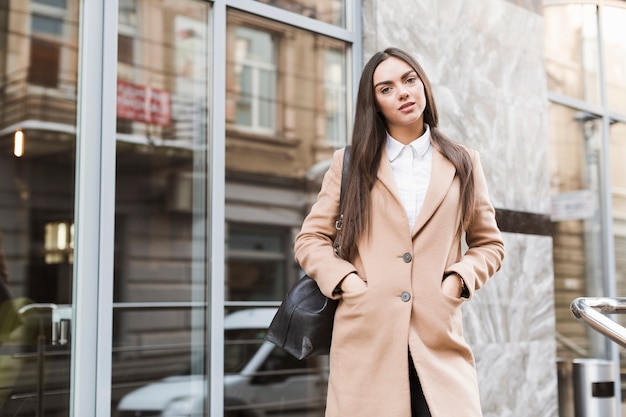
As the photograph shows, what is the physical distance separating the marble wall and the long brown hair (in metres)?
2.16

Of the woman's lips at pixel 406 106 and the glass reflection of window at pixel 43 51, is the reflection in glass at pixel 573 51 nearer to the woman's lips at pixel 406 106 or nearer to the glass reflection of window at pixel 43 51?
the woman's lips at pixel 406 106

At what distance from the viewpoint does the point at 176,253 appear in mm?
14898

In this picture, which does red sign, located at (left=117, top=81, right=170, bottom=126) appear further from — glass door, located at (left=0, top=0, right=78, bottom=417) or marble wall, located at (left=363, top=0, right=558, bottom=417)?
marble wall, located at (left=363, top=0, right=558, bottom=417)

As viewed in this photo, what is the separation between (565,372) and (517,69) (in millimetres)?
2323

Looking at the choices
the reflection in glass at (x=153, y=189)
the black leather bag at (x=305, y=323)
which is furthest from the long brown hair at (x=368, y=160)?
the reflection in glass at (x=153, y=189)

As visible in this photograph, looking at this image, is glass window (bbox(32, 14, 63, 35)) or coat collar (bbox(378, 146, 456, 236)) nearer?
coat collar (bbox(378, 146, 456, 236))

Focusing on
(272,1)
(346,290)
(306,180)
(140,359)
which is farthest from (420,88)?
(306,180)

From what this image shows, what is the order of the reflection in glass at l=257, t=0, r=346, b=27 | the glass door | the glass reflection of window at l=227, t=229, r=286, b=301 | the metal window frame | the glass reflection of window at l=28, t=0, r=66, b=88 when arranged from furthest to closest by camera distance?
the glass reflection of window at l=227, t=229, r=286, b=301, the glass reflection of window at l=28, t=0, r=66, b=88, the glass door, the reflection in glass at l=257, t=0, r=346, b=27, the metal window frame

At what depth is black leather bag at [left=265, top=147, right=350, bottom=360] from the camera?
2.74 metres

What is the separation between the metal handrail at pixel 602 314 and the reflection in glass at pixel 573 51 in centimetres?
432

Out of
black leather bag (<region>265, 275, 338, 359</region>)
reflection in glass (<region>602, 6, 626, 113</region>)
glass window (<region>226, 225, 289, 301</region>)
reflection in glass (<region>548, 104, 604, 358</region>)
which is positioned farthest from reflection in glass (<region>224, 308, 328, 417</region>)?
glass window (<region>226, 225, 289, 301</region>)

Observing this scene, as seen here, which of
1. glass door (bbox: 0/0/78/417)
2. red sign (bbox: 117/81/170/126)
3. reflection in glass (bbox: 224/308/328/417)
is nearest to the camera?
reflection in glass (bbox: 224/308/328/417)

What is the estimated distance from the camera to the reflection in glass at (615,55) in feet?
25.5

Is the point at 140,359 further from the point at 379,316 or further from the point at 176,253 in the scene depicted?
the point at 379,316
